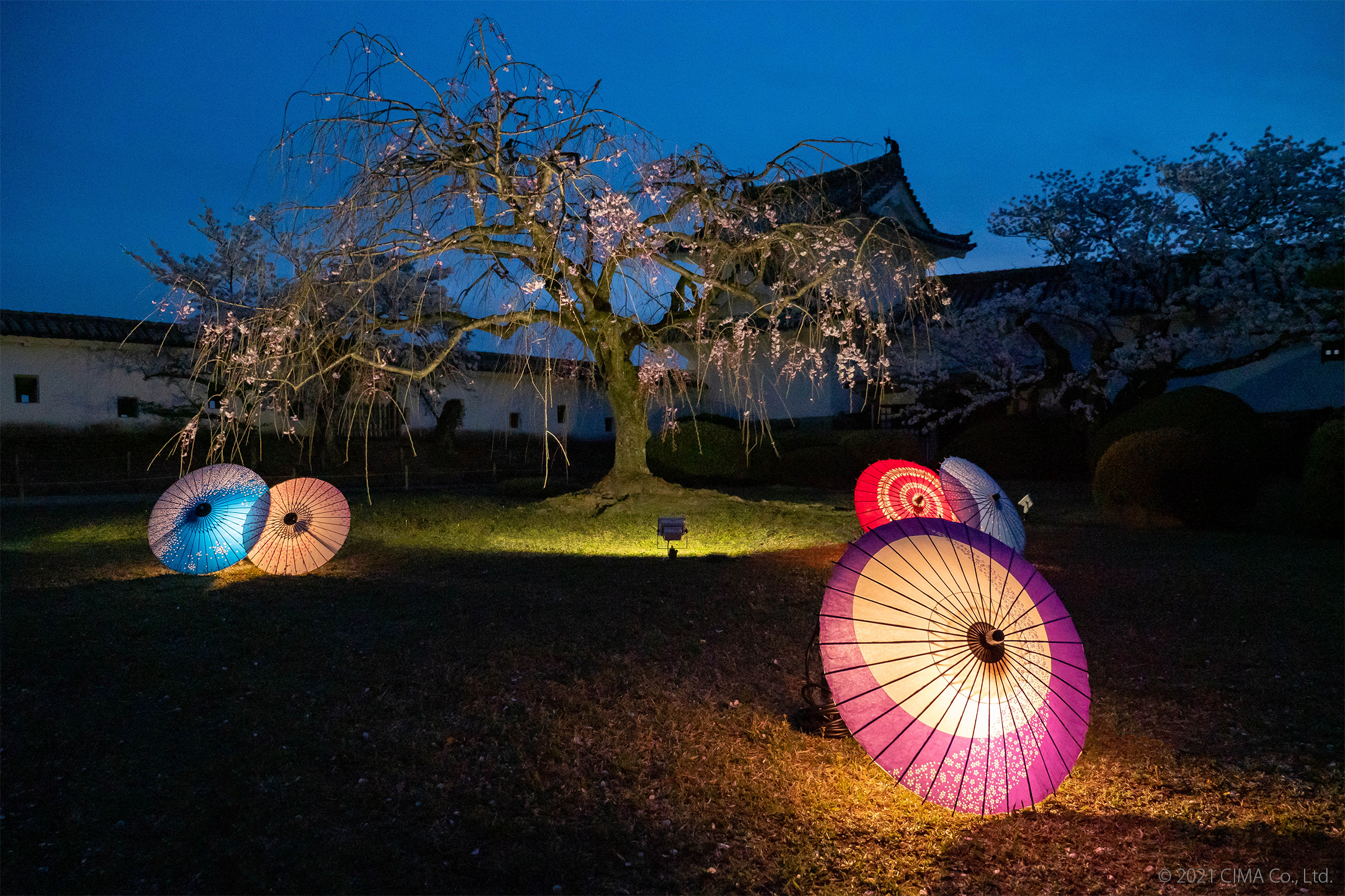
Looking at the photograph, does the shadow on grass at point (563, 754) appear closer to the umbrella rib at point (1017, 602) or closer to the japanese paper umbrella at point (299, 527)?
the umbrella rib at point (1017, 602)

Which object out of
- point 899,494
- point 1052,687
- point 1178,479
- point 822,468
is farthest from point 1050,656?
point 822,468

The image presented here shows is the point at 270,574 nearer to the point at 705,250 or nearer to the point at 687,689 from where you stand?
the point at 687,689

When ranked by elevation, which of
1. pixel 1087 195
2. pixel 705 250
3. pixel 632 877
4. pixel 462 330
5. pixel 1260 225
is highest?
pixel 1087 195

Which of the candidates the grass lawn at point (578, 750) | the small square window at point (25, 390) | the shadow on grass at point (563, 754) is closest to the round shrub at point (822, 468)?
the grass lawn at point (578, 750)

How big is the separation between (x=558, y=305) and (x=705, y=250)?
198cm

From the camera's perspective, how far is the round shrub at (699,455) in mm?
17484

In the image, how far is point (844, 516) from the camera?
35.6 ft

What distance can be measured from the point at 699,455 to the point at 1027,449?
682 centimetres

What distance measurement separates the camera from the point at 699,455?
17453mm

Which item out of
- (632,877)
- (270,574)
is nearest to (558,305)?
(270,574)

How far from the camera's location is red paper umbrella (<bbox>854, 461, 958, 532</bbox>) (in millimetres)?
7082

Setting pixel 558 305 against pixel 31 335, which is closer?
pixel 558 305

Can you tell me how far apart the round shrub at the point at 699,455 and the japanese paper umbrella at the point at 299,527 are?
10.1 meters

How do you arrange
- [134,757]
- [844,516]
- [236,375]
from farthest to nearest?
[844,516]
[236,375]
[134,757]
